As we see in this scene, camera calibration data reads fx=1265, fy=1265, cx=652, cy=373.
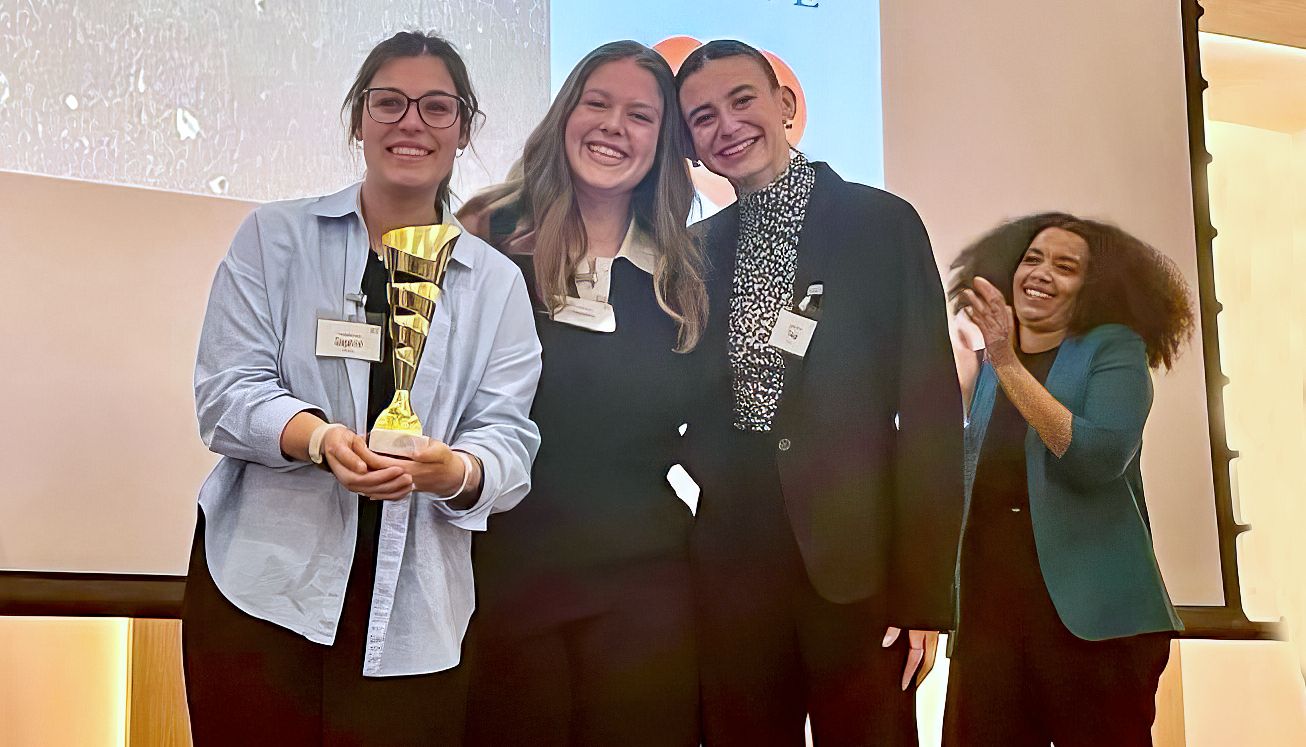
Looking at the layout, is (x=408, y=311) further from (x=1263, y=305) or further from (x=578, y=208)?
(x=1263, y=305)

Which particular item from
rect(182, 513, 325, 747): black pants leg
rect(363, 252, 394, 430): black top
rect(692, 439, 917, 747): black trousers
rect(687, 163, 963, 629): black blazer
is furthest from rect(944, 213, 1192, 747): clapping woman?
rect(182, 513, 325, 747): black pants leg

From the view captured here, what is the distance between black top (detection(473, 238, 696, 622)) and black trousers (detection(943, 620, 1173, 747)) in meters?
0.85

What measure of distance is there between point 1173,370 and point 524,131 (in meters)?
1.86

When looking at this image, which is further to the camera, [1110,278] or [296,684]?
[1110,278]

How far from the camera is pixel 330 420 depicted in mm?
2479

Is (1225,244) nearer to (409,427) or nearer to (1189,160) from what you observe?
(1189,160)

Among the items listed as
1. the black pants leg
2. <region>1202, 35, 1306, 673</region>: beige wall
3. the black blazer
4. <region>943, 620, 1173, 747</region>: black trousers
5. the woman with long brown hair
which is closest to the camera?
the black pants leg

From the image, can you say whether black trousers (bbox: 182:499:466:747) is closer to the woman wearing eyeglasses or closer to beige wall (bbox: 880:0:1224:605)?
the woman wearing eyeglasses

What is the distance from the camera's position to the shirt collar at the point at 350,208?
104 inches

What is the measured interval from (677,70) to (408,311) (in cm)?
96

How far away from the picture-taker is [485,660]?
255cm

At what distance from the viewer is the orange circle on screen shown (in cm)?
291

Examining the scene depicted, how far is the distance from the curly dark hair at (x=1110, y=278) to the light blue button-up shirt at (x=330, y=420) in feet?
4.04

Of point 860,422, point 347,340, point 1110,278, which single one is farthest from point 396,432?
point 1110,278
